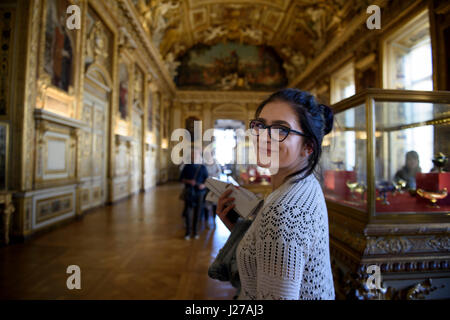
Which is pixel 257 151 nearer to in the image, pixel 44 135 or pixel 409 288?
pixel 409 288

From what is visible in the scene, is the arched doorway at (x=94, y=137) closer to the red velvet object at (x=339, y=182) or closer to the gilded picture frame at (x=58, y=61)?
the gilded picture frame at (x=58, y=61)

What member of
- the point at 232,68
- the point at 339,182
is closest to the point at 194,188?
the point at 339,182

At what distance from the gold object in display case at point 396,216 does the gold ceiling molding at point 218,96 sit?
1728 cm

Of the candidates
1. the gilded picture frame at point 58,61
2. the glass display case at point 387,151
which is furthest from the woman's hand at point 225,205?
the gilded picture frame at point 58,61

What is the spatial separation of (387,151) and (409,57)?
622cm

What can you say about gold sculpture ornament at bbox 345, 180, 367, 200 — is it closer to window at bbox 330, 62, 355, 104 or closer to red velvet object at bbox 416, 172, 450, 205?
red velvet object at bbox 416, 172, 450, 205

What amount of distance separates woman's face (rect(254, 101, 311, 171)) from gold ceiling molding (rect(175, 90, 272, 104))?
1904cm

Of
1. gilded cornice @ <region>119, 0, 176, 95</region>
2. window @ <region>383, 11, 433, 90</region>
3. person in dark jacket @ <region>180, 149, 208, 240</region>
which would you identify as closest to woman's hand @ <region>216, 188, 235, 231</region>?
person in dark jacket @ <region>180, 149, 208, 240</region>

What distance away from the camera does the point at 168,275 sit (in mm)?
3021

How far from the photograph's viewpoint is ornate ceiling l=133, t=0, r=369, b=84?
1105 centimetres

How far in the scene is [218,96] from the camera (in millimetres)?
19609

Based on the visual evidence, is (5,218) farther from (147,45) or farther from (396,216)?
(147,45)

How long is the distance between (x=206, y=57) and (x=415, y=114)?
18.6m
